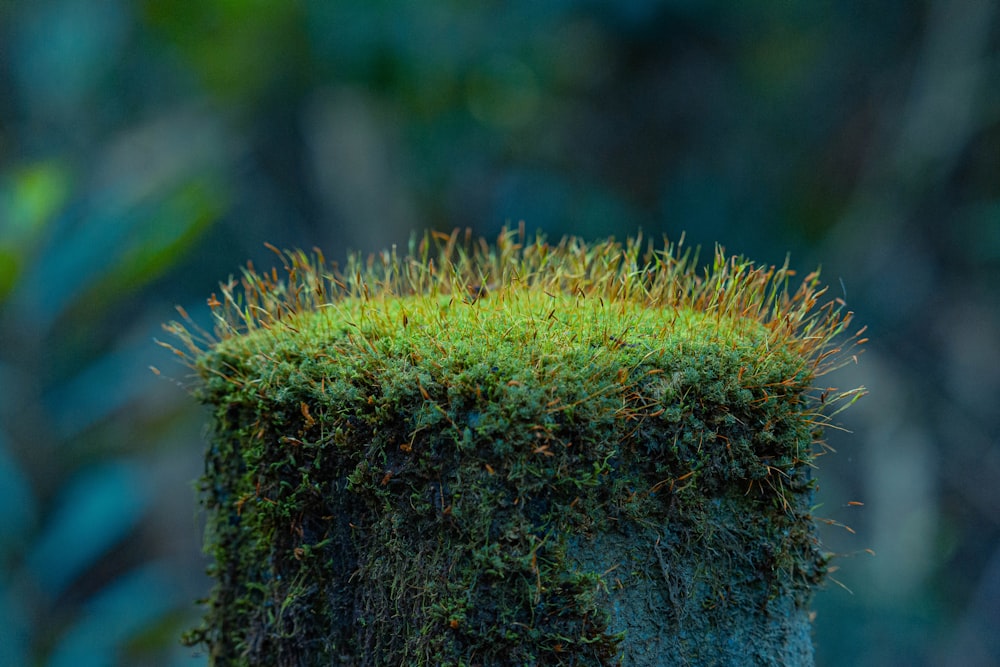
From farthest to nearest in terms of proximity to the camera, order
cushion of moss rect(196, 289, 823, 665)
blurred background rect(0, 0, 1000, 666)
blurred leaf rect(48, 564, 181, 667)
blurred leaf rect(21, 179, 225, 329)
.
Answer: blurred background rect(0, 0, 1000, 666) → blurred leaf rect(21, 179, 225, 329) → blurred leaf rect(48, 564, 181, 667) → cushion of moss rect(196, 289, 823, 665)

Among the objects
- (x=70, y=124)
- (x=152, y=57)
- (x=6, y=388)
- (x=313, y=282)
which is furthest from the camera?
(x=152, y=57)

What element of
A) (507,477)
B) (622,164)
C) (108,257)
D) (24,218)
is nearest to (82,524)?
(108,257)

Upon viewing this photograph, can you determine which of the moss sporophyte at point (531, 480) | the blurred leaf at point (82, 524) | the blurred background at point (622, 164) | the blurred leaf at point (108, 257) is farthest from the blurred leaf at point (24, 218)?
the moss sporophyte at point (531, 480)

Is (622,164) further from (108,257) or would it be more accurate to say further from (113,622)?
(113,622)

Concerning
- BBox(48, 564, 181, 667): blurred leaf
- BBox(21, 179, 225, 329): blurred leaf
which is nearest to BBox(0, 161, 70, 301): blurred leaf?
BBox(21, 179, 225, 329): blurred leaf

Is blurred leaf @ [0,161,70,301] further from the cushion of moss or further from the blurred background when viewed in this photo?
the cushion of moss


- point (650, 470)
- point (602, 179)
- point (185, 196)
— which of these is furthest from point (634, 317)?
point (602, 179)

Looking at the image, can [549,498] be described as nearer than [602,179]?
Yes

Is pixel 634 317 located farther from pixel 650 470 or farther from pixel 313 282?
pixel 313 282
